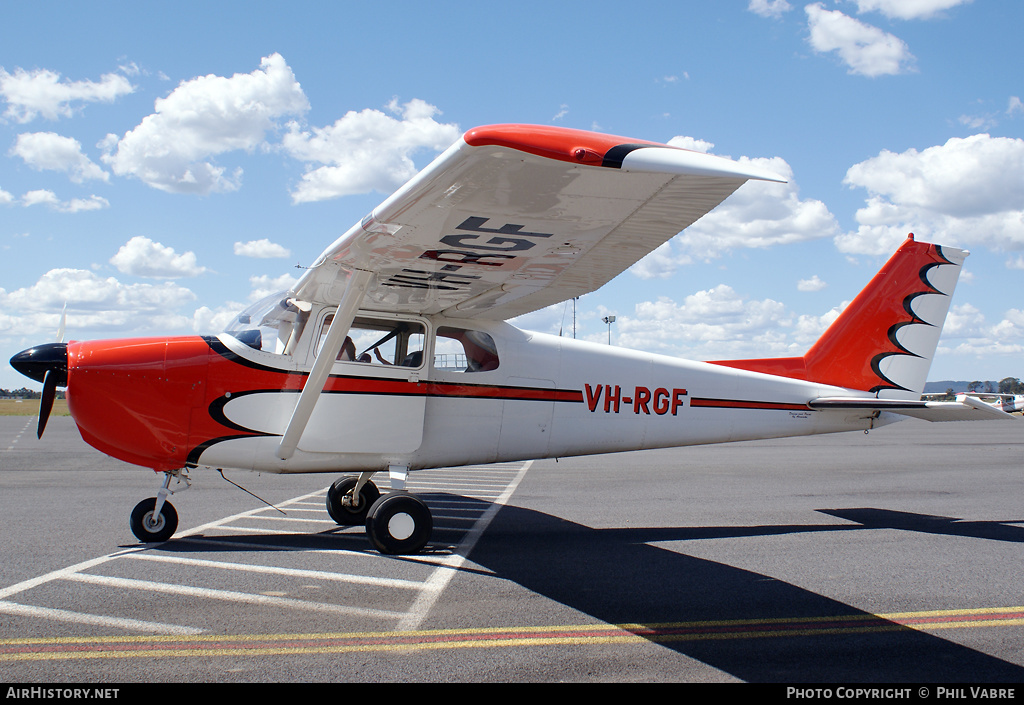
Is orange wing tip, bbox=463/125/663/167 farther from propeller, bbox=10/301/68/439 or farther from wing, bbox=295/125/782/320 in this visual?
propeller, bbox=10/301/68/439

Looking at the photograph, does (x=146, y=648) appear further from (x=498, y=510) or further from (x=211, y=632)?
(x=498, y=510)

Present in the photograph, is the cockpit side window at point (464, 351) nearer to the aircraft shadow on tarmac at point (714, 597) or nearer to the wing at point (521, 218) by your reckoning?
the wing at point (521, 218)

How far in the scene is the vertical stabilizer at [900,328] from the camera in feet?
26.6

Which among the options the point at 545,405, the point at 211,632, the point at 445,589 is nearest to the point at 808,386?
the point at 545,405

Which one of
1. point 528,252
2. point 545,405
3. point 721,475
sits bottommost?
point 721,475

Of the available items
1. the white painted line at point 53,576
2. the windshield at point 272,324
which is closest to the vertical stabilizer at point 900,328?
the windshield at point 272,324

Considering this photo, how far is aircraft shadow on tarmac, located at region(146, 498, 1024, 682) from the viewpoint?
10.9 ft

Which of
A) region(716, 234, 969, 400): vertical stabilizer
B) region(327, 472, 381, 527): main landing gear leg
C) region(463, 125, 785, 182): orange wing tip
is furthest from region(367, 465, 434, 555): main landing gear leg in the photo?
region(716, 234, 969, 400): vertical stabilizer

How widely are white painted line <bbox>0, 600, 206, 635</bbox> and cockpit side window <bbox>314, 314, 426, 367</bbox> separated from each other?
3.04m

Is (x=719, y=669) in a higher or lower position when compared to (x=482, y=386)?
lower

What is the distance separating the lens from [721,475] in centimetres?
1189

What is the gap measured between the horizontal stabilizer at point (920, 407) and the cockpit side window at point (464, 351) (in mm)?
3734

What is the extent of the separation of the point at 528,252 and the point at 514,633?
98.3 inches

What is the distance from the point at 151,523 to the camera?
234 inches
